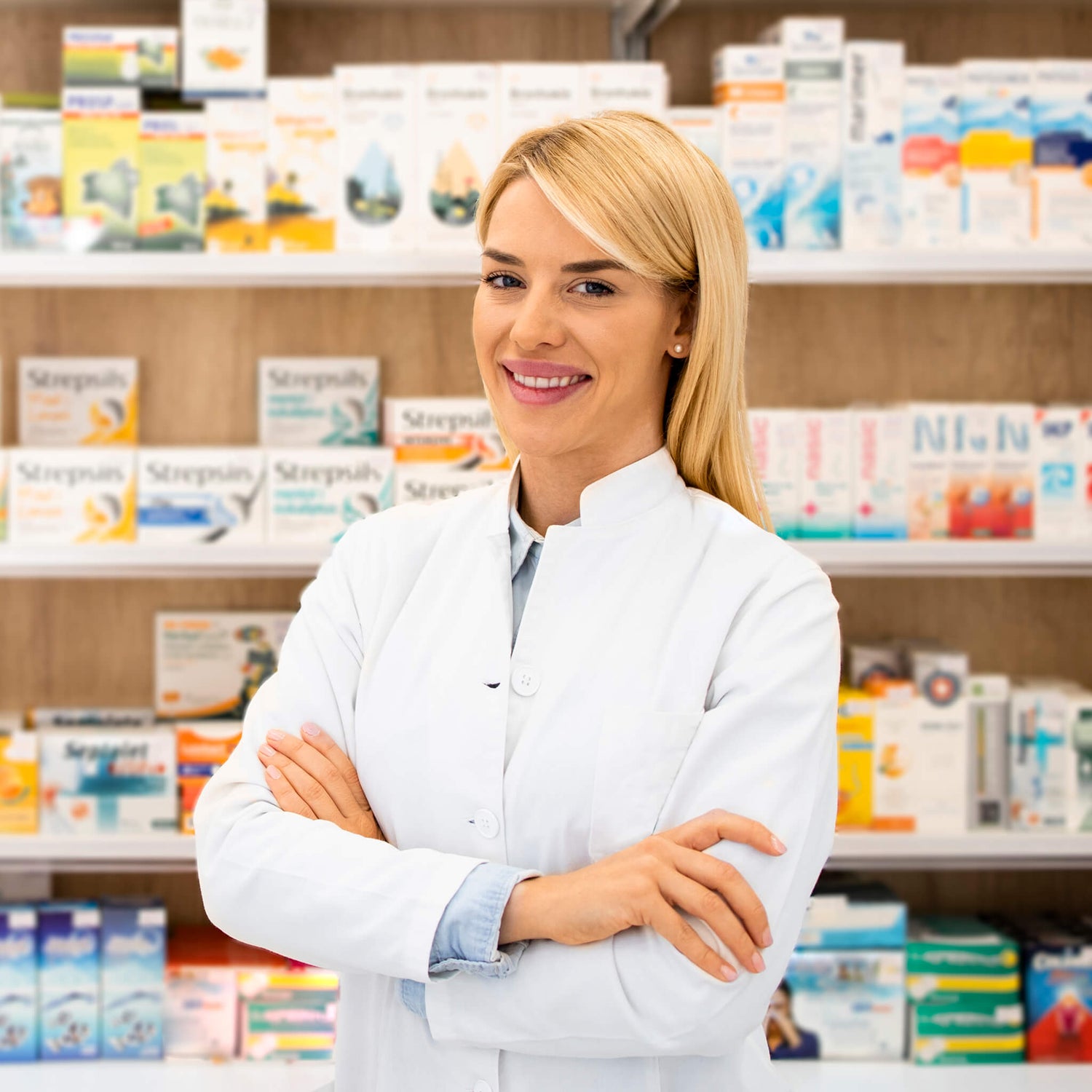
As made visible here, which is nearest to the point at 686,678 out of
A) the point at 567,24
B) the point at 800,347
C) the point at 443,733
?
the point at 443,733

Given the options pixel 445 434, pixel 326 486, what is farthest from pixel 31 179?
pixel 445 434

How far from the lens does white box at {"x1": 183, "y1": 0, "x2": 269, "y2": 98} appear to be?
2180 mm

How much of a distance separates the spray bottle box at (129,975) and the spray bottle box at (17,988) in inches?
5.1

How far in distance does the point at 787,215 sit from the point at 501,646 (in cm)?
132

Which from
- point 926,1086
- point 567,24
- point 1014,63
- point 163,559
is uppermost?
point 567,24

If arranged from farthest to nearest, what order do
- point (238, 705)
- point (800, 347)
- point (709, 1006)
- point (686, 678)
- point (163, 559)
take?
A: point (800, 347) < point (238, 705) < point (163, 559) < point (686, 678) < point (709, 1006)

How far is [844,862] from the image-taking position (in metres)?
2.27

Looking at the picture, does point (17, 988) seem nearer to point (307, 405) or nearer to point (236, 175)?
point (307, 405)

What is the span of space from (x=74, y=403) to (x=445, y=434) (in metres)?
0.87

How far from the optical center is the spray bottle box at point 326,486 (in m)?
2.22

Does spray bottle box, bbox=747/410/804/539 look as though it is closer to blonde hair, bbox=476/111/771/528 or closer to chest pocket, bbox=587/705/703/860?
blonde hair, bbox=476/111/771/528

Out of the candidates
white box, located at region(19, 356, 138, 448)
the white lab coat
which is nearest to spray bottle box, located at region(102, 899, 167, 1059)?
white box, located at region(19, 356, 138, 448)

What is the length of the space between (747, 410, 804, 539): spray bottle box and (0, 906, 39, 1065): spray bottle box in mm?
1598

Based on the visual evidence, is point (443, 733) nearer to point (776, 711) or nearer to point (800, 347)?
point (776, 711)
